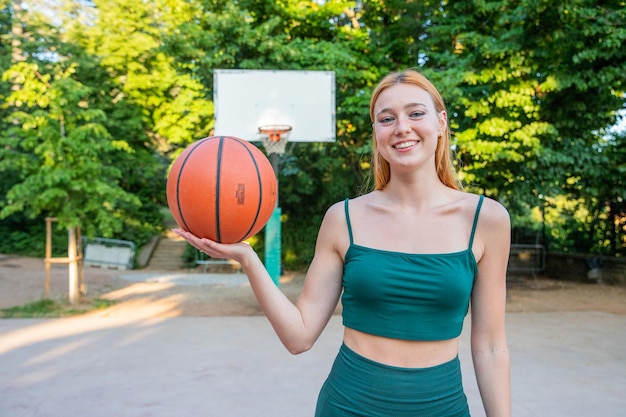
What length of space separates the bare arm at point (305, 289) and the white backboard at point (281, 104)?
7956 mm

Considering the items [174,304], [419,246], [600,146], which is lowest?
[174,304]

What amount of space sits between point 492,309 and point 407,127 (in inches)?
23.1

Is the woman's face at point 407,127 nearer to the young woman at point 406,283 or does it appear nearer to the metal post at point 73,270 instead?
the young woman at point 406,283

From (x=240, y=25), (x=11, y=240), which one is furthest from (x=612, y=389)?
(x=11, y=240)

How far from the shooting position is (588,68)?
964 centimetres

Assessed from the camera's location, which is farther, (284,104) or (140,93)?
(140,93)

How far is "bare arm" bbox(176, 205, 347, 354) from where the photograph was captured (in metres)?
1.56

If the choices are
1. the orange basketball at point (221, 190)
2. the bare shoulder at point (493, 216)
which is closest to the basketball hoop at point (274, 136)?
the orange basketball at point (221, 190)

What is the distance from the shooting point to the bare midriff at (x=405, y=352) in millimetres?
1522

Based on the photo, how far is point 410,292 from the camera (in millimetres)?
1489

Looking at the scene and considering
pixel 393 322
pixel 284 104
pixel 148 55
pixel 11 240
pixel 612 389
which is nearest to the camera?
pixel 393 322

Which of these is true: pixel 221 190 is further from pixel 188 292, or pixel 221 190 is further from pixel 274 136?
pixel 188 292

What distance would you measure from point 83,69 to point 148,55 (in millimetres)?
2068

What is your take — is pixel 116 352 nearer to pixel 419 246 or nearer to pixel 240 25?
pixel 419 246
